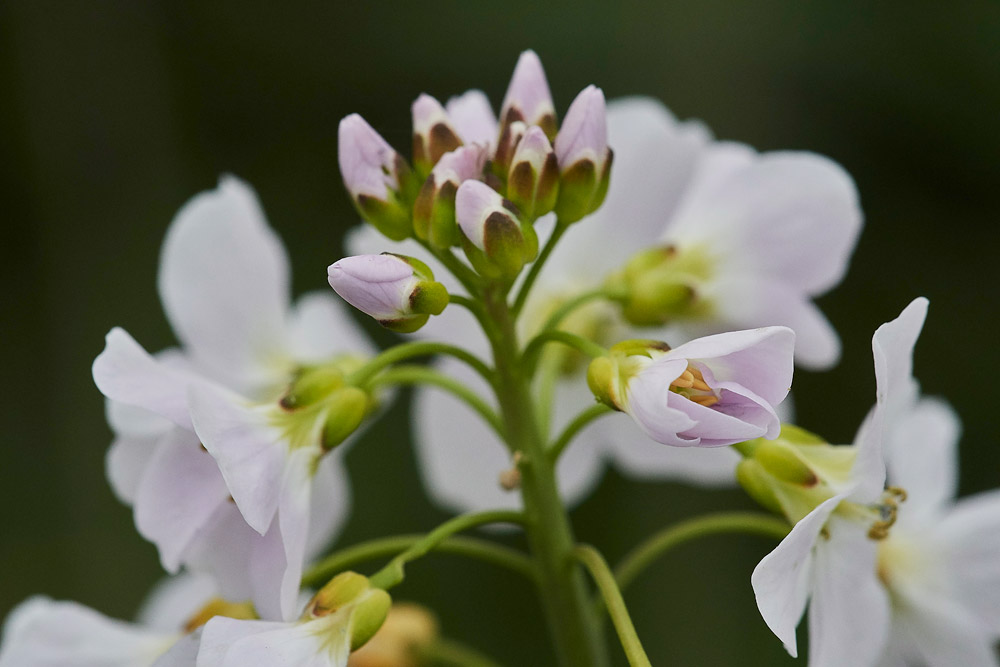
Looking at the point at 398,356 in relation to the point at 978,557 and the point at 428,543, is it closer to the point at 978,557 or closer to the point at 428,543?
the point at 428,543

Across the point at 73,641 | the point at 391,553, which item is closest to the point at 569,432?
the point at 391,553

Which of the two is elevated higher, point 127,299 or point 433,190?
point 433,190

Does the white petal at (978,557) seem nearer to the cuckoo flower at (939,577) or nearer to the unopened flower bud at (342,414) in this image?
the cuckoo flower at (939,577)

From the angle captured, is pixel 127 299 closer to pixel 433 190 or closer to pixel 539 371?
pixel 539 371

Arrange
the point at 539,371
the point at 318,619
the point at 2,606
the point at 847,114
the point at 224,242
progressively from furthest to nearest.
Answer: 1. the point at 847,114
2. the point at 2,606
3. the point at 539,371
4. the point at 224,242
5. the point at 318,619

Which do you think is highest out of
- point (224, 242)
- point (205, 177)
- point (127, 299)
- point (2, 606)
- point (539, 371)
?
point (224, 242)

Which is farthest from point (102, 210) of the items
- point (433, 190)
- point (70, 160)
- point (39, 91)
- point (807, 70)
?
point (433, 190)

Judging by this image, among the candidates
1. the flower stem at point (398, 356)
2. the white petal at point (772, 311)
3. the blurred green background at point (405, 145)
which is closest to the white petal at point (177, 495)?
the flower stem at point (398, 356)
